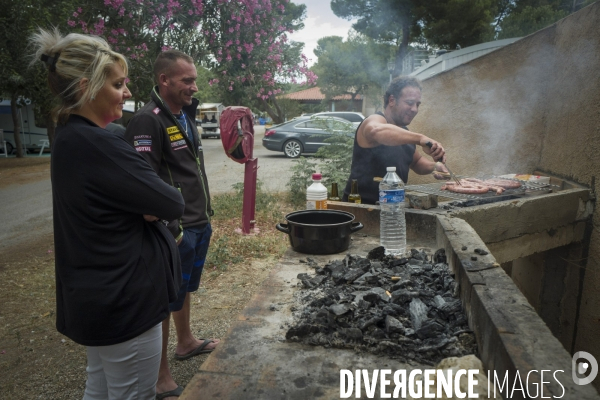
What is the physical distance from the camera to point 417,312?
1939 millimetres

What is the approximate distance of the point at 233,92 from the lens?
31.3ft

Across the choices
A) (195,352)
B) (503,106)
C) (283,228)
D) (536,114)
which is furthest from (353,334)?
(503,106)

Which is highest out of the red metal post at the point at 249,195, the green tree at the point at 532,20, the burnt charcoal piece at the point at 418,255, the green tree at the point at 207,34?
the green tree at the point at 532,20

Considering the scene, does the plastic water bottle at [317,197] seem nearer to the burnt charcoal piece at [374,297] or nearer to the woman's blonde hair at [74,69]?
the burnt charcoal piece at [374,297]

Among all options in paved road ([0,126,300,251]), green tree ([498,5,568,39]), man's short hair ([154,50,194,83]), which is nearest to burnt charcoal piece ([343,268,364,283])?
man's short hair ([154,50,194,83])

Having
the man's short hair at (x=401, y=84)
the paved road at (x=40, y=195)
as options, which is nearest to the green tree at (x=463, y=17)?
the paved road at (x=40, y=195)

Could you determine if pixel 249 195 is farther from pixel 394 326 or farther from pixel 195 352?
pixel 394 326

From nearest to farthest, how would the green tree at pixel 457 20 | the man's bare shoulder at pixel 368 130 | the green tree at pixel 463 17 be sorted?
the man's bare shoulder at pixel 368 130 → the green tree at pixel 463 17 → the green tree at pixel 457 20

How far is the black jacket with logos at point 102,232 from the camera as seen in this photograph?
1.69 meters

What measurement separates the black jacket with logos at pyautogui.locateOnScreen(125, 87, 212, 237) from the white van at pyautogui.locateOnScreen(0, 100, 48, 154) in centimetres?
2108

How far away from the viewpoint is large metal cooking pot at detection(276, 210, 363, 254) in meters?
2.78

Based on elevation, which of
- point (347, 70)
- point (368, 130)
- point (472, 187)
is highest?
point (347, 70)

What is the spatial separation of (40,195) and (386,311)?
1152cm

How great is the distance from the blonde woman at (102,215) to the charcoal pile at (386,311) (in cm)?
66
